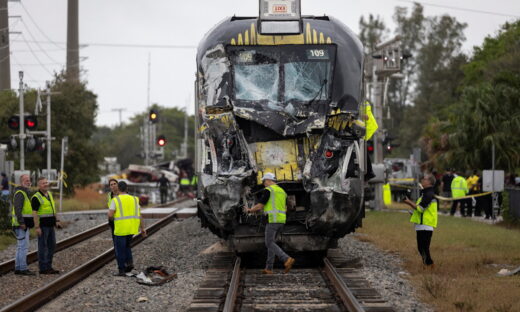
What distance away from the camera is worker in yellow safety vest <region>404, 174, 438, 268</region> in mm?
13638

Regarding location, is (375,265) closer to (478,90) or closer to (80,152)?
(478,90)

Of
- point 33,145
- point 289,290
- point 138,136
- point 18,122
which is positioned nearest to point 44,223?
point 289,290

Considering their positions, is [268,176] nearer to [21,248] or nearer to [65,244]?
[21,248]

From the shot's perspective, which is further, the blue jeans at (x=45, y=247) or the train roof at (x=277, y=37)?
the blue jeans at (x=45, y=247)

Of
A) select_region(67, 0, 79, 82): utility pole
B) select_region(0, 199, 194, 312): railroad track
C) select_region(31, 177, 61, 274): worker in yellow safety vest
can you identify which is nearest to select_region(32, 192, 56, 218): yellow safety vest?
select_region(31, 177, 61, 274): worker in yellow safety vest

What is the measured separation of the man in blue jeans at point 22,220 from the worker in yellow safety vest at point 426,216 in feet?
20.2

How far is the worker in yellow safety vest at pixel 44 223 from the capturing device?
45.6ft

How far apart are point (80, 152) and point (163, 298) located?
128 ft

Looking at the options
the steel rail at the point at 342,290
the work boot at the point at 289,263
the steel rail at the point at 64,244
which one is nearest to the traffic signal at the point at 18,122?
the steel rail at the point at 64,244

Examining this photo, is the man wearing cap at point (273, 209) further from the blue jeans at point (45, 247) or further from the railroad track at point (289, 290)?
the blue jeans at point (45, 247)

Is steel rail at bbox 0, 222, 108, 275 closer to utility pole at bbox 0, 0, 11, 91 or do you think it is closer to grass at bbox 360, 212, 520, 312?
grass at bbox 360, 212, 520, 312

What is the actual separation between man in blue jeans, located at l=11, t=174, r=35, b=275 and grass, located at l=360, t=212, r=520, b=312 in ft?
20.5

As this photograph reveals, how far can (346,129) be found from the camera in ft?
43.8

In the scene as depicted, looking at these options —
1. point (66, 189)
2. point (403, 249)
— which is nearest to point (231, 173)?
point (403, 249)
